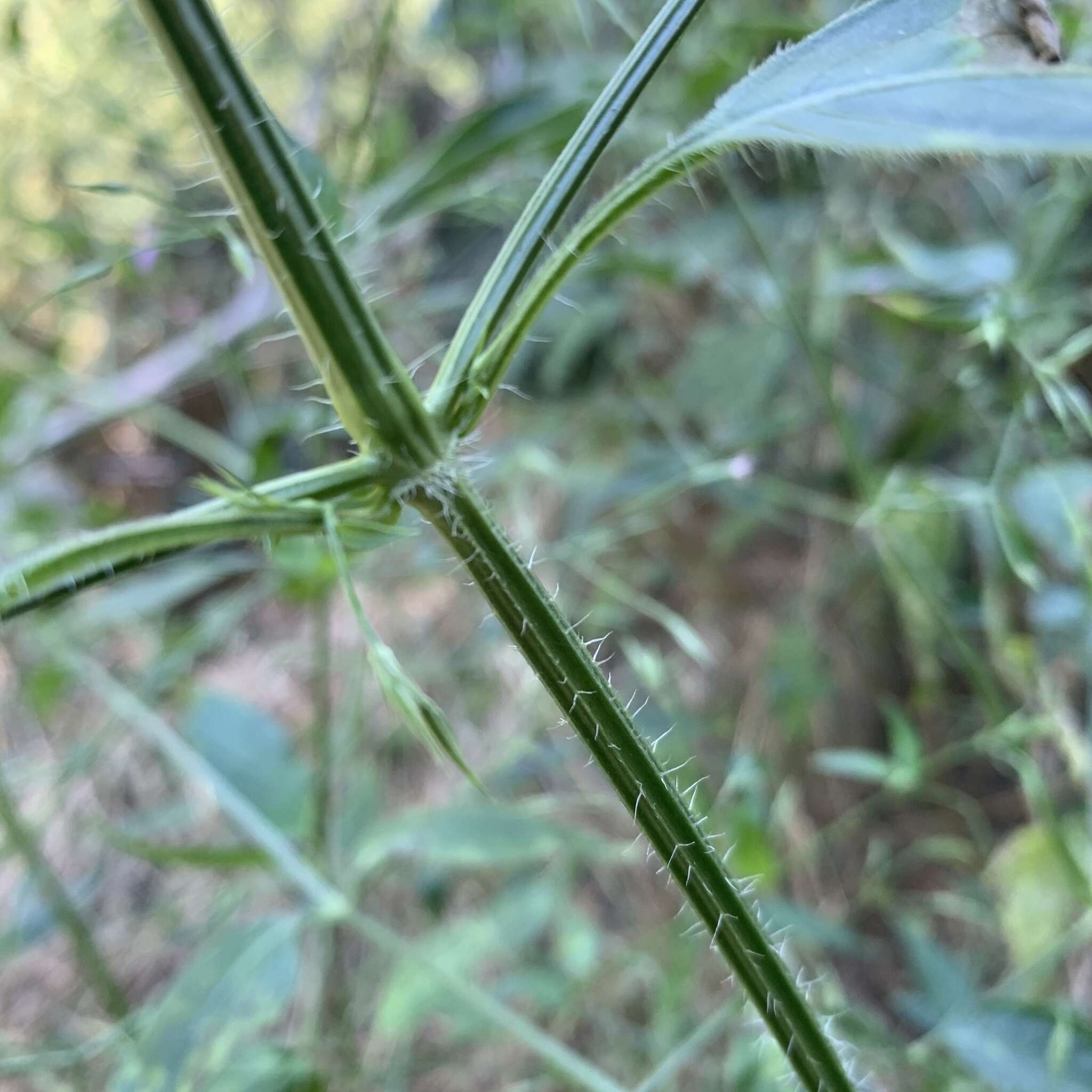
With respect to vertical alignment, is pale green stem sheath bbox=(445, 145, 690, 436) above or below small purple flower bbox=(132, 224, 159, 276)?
below

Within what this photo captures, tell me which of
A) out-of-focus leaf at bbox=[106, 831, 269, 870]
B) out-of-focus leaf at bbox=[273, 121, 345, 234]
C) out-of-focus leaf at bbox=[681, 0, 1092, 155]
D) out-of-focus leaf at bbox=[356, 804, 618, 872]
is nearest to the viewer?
out-of-focus leaf at bbox=[681, 0, 1092, 155]

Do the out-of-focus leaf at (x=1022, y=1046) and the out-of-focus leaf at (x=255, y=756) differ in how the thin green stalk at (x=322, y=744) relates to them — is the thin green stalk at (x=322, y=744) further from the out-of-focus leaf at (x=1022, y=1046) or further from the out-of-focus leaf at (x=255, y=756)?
the out-of-focus leaf at (x=1022, y=1046)

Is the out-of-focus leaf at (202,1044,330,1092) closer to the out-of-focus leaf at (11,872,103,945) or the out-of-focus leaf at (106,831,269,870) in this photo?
the out-of-focus leaf at (106,831,269,870)

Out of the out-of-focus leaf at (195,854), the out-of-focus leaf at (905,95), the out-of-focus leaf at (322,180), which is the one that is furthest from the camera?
the out-of-focus leaf at (195,854)

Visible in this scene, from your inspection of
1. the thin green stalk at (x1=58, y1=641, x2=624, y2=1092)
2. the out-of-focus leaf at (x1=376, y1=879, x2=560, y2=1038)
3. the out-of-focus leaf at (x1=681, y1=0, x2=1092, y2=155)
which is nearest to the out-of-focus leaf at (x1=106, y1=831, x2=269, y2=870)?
the thin green stalk at (x1=58, y1=641, x2=624, y2=1092)

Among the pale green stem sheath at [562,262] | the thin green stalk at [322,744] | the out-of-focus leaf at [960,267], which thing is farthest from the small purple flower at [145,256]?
the out-of-focus leaf at [960,267]

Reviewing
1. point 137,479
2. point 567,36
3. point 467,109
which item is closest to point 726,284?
point 567,36

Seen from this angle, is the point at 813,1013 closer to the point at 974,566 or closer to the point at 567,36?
the point at 974,566
